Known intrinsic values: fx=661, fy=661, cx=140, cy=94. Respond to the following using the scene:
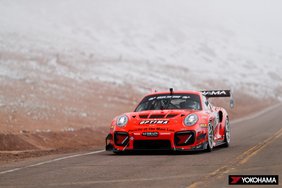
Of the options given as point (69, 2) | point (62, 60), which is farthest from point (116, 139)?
point (69, 2)

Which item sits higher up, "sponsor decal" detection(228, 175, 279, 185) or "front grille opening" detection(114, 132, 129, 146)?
"front grille opening" detection(114, 132, 129, 146)

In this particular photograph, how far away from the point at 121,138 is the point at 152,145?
0.67 metres

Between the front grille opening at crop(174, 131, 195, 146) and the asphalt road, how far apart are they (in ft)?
0.83

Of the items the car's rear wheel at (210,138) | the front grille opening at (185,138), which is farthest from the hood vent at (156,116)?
the car's rear wheel at (210,138)

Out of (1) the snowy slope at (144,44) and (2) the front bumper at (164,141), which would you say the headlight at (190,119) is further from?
(1) the snowy slope at (144,44)

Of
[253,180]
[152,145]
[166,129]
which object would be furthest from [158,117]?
[253,180]

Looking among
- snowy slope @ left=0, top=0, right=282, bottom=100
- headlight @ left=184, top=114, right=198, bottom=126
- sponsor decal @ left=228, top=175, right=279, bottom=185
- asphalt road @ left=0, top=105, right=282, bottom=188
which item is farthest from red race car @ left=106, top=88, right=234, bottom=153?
snowy slope @ left=0, top=0, right=282, bottom=100

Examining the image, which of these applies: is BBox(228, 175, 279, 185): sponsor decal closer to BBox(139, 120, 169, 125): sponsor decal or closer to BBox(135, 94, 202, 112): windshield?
BBox(139, 120, 169, 125): sponsor decal

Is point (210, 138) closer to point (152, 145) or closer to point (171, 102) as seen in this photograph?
point (171, 102)

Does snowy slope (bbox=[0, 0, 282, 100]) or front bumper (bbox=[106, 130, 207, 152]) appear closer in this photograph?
front bumper (bbox=[106, 130, 207, 152])

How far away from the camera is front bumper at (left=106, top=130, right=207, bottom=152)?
12.8 metres

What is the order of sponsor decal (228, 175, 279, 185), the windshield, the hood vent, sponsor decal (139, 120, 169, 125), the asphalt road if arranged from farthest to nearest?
the windshield → the hood vent → sponsor decal (139, 120, 169, 125) → the asphalt road → sponsor decal (228, 175, 279, 185)

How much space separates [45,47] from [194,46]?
100ft

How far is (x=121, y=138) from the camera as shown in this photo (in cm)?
1317
